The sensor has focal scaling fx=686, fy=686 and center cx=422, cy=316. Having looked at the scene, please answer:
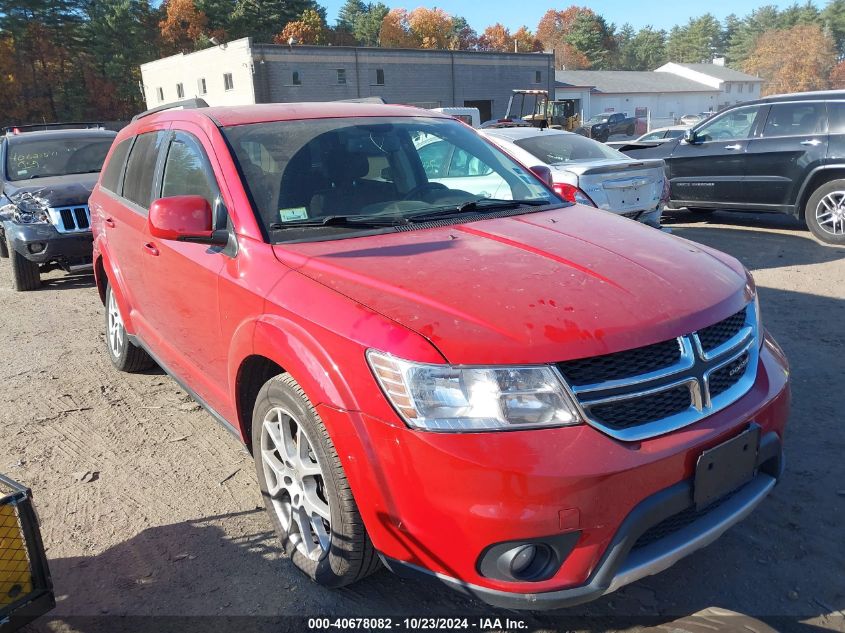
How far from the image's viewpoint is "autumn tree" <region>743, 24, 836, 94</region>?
253ft

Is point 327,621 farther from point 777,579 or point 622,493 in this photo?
point 777,579

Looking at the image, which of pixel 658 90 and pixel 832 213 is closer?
pixel 832 213

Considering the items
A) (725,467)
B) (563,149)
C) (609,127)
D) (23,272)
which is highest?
(563,149)

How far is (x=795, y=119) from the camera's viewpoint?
8.75 meters

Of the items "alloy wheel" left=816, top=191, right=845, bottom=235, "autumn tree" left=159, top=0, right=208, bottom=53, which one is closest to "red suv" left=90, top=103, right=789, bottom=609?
"alloy wheel" left=816, top=191, right=845, bottom=235

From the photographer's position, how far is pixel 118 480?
361 centimetres

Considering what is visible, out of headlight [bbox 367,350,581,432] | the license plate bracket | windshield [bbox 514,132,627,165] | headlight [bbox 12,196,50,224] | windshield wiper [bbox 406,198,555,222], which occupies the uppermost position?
windshield wiper [bbox 406,198,555,222]

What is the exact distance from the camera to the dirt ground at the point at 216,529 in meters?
2.57

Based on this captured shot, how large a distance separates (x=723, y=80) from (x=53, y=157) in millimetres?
82057

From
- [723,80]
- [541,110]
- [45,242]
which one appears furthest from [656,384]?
[723,80]

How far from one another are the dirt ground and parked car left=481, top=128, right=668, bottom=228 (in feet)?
8.90

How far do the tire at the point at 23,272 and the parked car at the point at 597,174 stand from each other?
5534mm

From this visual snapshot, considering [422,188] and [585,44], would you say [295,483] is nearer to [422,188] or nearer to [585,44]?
[422,188]

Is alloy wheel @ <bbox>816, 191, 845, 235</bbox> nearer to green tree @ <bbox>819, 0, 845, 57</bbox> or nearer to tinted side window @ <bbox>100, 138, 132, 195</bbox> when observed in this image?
tinted side window @ <bbox>100, 138, 132, 195</bbox>
